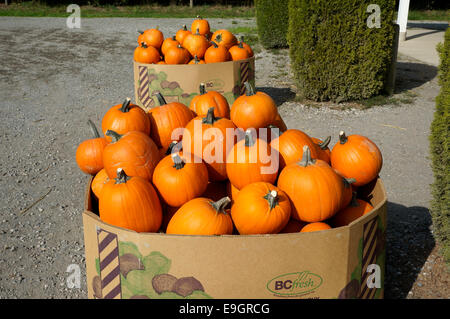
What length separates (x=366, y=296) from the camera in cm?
201

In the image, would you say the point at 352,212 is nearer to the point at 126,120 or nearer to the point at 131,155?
the point at 131,155

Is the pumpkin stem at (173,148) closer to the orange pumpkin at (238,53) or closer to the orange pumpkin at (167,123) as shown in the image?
the orange pumpkin at (167,123)

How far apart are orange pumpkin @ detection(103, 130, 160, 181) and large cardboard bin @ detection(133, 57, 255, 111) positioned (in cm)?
302

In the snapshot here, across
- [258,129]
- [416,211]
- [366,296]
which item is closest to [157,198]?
[258,129]

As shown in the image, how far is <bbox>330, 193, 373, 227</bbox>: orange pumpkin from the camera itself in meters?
2.21

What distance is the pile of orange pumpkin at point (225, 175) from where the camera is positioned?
6.46 ft

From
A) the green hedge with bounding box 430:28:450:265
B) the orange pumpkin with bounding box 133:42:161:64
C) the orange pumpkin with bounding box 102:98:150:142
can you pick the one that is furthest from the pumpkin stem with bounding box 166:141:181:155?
the orange pumpkin with bounding box 133:42:161:64

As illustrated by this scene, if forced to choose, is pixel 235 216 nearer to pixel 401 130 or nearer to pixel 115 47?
pixel 401 130

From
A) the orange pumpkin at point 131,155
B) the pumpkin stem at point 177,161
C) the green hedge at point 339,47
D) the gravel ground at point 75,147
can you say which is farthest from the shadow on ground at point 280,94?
the pumpkin stem at point 177,161

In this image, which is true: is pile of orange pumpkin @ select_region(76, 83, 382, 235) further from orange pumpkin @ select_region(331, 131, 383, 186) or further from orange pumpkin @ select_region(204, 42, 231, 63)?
orange pumpkin @ select_region(204, 42, 231, 63)

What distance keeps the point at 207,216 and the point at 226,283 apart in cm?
32

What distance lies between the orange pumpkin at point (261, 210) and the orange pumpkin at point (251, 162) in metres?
0.13

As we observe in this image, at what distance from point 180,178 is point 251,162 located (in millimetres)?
371

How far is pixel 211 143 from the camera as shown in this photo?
232 cm
